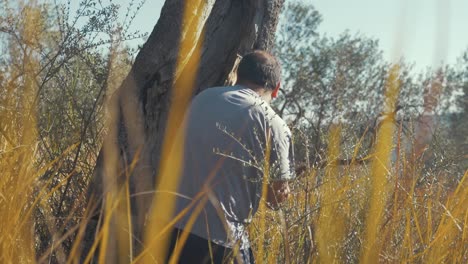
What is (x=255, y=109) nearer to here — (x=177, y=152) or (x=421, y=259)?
(x=177, y=152)

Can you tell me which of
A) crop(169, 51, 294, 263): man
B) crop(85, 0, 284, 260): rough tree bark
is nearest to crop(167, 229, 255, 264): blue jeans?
crop(169, 51, 294, 263): man

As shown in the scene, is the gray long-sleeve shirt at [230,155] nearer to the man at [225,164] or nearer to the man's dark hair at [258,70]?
the man at [225,164]

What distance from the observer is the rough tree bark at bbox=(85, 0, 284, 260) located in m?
4.12

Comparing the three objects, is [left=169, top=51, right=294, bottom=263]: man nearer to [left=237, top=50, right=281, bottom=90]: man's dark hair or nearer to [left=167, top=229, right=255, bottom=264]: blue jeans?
[left=167, top=229, right=255, bottom=264]: blue jeans

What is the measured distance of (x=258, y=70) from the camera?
3.46 meters

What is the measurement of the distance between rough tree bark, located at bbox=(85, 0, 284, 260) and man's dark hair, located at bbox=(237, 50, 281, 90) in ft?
2.39

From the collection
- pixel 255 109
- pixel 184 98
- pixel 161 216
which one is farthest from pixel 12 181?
pixel 184 98

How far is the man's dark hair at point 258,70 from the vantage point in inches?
137

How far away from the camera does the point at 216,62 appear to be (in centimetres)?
428

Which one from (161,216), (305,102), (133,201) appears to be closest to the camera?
(161,216)

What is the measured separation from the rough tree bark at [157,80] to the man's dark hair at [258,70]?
0.73 metres

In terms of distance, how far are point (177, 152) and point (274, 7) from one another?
3.94 ft

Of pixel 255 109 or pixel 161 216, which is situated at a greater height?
pixel 255 109

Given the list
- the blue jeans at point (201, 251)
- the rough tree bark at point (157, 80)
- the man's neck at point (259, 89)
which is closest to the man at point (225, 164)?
the blue jeans at point (201, 251)
